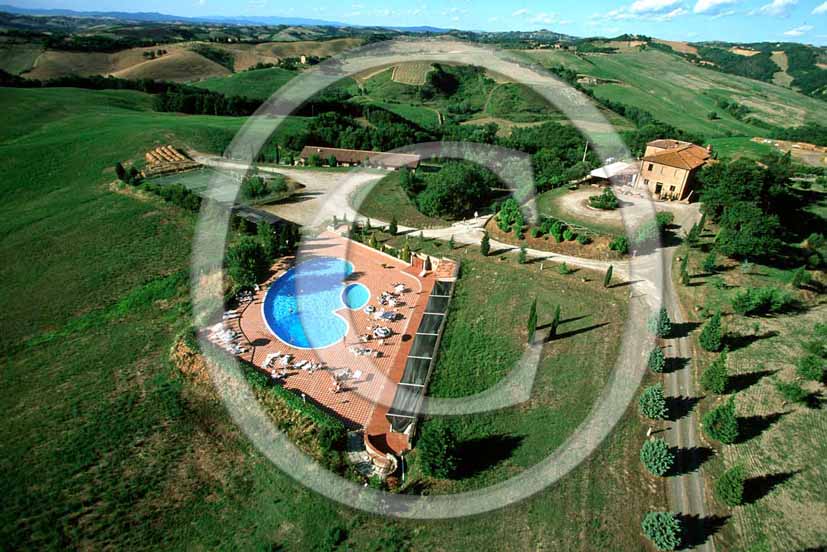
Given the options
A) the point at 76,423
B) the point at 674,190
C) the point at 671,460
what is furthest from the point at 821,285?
the point at 76,423

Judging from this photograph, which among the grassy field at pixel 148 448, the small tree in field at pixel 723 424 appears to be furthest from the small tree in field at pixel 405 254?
the small tree in field at pixel 723 424

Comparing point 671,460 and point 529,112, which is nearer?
point 671,460

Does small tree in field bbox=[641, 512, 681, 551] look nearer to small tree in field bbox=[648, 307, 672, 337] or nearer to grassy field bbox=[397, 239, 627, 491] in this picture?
grassy field bbox=[397, 239, 627, 491]

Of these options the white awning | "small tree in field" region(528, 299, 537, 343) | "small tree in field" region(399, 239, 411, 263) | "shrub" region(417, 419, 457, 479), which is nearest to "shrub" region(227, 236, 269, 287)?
"small tree in field" region(399, 239, 411, 263)

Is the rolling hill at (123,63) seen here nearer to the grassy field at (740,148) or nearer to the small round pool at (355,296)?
the small round pool at (355,296)

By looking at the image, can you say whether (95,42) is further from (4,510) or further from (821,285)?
(821,285)
